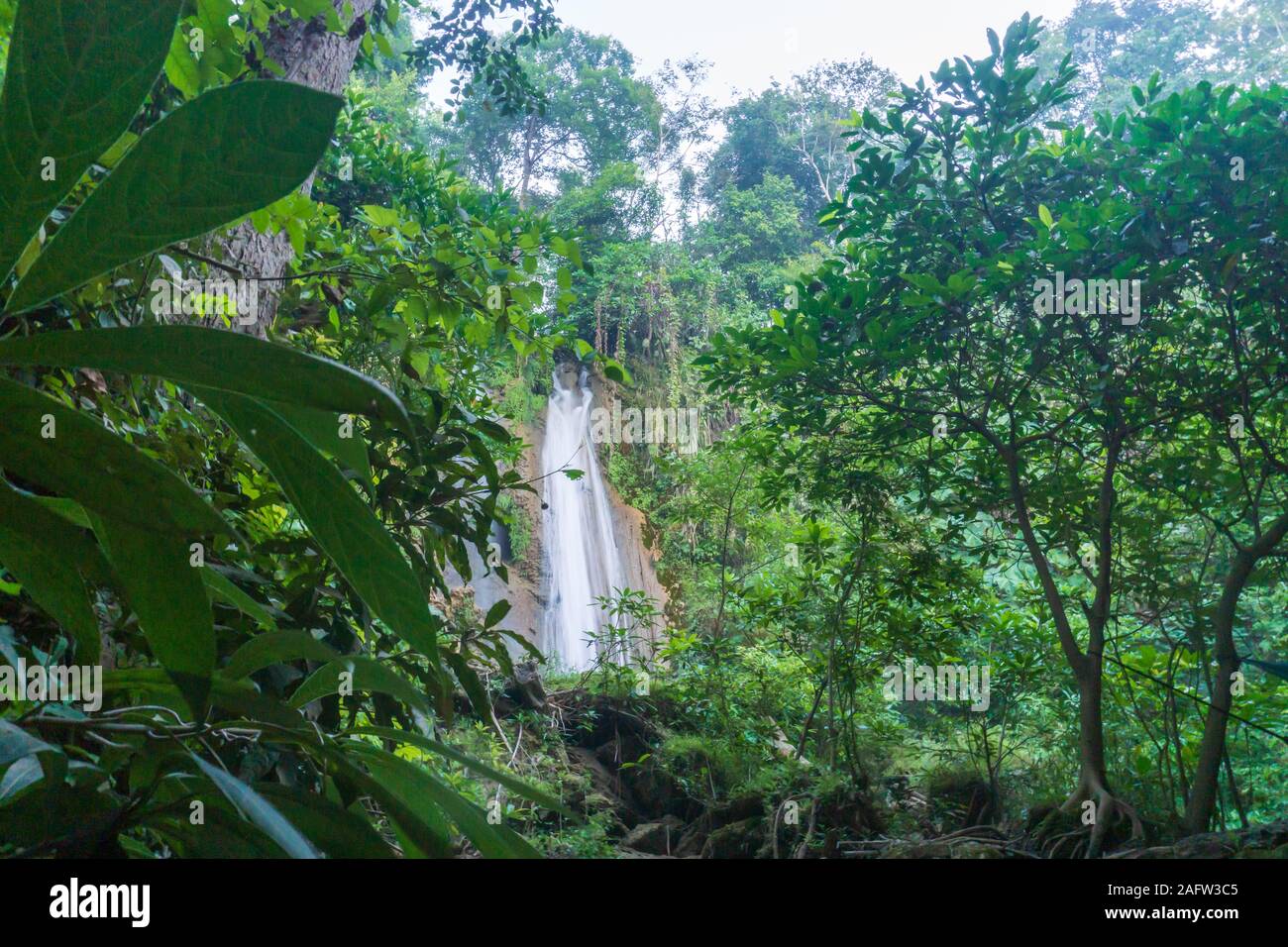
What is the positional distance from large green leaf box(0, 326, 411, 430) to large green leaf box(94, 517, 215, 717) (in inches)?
2.1

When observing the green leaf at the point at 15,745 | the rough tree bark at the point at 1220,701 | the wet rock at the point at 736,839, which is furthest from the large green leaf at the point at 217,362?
the wet rock at the point at 736,839

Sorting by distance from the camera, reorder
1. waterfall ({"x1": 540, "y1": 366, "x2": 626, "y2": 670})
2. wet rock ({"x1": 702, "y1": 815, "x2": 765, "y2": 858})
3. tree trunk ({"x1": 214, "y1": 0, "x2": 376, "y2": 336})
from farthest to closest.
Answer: waterfall ({"x1": 540, "y1": 366, "x2": 626, "y2": 670}), wet rock ({"x1": 702, "y1": 815, "x2": 765, "y2": 858}), tree trunk ({"x1": 214, "y1": 0, "x2": 376, "y2": 336})

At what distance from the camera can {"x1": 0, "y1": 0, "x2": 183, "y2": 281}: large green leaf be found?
8.9 inches

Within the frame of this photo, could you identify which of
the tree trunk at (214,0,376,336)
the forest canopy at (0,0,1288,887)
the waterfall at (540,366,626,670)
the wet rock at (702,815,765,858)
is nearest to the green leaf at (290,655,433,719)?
the forest canopy at (0,0,1288,887)

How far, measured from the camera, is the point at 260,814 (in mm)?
261

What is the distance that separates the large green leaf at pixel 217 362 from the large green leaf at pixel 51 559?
55mm

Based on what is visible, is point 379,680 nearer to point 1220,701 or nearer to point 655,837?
point 1220,701

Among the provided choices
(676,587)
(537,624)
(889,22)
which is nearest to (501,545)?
(537,624)

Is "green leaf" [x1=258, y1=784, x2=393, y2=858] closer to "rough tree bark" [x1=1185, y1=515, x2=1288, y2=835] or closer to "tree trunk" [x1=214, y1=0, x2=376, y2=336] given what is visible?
"tree trunk" [x1=214, y1=0, x2=376, y2=336]

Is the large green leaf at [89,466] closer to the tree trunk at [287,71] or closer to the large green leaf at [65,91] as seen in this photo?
the large green leaf at [65,91]

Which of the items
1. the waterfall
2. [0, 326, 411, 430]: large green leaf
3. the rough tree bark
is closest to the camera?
[0, 326, 411, 430]: large green leaf

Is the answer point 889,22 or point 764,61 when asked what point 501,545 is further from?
point 889,22

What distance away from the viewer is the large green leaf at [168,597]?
0.26m

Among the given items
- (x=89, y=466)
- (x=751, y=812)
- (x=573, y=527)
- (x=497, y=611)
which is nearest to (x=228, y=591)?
(x=89, y=466)
